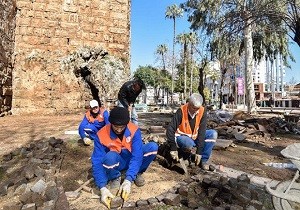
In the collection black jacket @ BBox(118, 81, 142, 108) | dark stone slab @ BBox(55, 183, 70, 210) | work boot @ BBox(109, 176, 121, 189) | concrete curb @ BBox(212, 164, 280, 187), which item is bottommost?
concrete curb @ BBox(212, 164, 280, 187)

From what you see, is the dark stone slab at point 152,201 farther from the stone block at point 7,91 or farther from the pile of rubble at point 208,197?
the stone block at point 7,91

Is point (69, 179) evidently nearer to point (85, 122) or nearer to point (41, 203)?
point (41, 203)

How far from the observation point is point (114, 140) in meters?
3.29

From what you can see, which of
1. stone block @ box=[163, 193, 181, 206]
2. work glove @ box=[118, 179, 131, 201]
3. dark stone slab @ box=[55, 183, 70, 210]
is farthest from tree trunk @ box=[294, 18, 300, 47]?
dark stone slab @ box=[55, 183, 70, 210]

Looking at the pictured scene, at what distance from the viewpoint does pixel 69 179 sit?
3854 millimetres

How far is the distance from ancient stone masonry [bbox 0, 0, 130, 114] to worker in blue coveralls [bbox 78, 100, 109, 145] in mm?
6017

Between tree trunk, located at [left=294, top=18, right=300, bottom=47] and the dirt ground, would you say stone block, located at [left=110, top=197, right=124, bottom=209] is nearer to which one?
the dirt ground

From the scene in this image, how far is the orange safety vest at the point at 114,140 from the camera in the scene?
10.7 feet

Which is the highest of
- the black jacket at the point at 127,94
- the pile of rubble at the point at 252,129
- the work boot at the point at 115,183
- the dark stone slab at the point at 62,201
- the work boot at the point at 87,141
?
the black jacket at the point at 127,94

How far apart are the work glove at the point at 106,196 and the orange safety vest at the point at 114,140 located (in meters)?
0.45

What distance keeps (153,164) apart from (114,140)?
1210mm

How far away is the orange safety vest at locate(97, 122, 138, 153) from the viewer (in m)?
3.25

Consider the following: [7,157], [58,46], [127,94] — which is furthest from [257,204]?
[58,46]

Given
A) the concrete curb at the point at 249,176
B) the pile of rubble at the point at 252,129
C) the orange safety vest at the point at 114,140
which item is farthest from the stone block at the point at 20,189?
the pile of rubble at the point at 252,129
